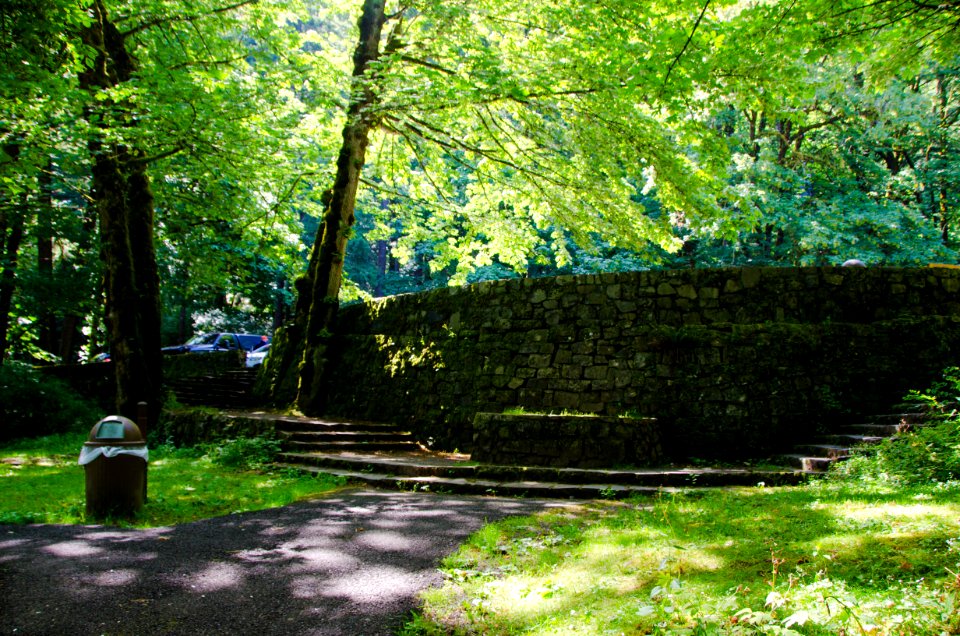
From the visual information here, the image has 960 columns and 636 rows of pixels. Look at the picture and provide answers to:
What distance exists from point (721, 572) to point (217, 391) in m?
14.5

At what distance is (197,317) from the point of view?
29484 mm

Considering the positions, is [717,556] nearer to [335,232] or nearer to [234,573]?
[234,573]

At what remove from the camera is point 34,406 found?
13.7 metres

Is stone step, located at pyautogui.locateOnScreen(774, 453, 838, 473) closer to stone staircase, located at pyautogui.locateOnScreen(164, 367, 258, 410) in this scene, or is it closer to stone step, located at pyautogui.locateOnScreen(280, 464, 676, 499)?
stone step, located at pyautogui.locateOnScreen(280, 464, 676, 499)

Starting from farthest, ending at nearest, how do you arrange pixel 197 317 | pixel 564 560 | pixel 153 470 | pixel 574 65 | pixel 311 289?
pixel 197 317
pixel 311 289
pixel 574 65
pixel 153 470
pixel 564 560

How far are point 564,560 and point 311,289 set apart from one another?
10.9 m

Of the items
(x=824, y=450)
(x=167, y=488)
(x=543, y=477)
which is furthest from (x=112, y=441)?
(x=824, y=450)

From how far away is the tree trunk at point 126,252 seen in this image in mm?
10805

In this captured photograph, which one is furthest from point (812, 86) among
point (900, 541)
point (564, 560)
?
point (564, 560)

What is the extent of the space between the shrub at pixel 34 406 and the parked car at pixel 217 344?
8650mm

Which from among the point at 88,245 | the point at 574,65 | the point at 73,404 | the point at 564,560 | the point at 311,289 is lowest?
the point at 564,560

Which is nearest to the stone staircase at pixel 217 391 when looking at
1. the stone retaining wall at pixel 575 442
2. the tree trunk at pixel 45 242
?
the tree trunk at pixel 45 242

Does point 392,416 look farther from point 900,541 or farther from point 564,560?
point 900,541

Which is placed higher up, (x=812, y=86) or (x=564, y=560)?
→ (x=812, y=86)
